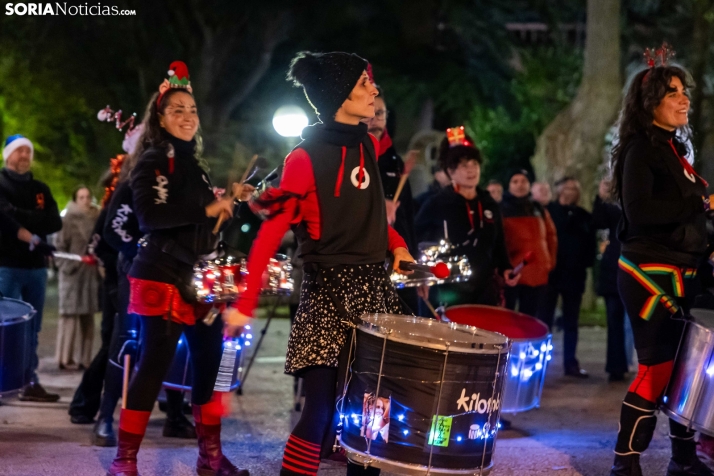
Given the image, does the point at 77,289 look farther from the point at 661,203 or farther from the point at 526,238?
the point at 661,203

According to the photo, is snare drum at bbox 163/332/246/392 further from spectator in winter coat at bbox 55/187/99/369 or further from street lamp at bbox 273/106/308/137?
street lamp at bbox 273/106/308/137

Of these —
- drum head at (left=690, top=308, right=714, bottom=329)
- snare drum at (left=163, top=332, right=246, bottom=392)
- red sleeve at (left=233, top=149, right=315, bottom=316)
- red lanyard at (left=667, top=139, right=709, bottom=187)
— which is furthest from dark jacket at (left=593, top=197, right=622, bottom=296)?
red sleeve at (left=233, top=149, right=315, bottom=316)

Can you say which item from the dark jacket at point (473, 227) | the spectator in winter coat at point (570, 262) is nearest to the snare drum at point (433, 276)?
the dark jacket at point (473, 227)

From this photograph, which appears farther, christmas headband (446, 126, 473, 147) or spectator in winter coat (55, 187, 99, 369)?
spectator in winter coat (55, 187, 99, 369)

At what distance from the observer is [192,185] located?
4.90 metres

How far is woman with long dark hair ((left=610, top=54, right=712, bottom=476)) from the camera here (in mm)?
4680

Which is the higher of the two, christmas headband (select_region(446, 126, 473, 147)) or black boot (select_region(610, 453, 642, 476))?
christmas headband (select_region(446, 126, 473, 147))

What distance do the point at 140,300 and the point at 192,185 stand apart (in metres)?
0.66

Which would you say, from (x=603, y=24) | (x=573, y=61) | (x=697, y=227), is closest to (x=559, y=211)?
(x=697, y=227)

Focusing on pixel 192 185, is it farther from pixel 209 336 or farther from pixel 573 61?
pixel 573 61

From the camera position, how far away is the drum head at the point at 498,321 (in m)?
6.09

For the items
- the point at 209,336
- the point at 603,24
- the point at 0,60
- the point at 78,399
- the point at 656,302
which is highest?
the point at 603,24

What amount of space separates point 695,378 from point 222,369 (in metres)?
2.54

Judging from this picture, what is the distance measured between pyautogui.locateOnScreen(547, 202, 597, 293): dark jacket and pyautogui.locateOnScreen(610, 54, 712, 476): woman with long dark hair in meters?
4.65
